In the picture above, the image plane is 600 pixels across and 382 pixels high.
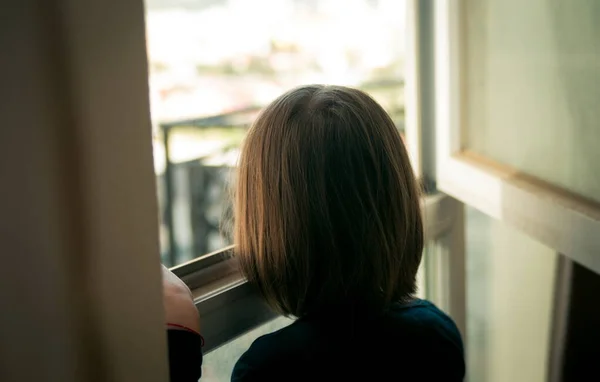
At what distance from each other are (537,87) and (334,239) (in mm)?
428

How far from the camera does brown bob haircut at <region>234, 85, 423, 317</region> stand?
0.81m

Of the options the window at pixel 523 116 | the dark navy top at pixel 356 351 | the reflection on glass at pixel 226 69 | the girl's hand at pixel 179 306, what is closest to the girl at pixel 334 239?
the dark navy top at pixel 356 351

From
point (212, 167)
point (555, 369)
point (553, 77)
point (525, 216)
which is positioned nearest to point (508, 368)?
point (555, 369)

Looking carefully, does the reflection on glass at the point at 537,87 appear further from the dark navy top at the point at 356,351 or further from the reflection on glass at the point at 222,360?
the reflection on glass at the point at 222,360

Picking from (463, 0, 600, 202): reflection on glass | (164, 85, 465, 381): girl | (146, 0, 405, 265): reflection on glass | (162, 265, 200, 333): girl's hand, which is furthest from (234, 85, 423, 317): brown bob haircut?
(146, 0, 405, 265): reflection on glass

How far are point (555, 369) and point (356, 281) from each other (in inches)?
24.8

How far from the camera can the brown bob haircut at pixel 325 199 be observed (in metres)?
0.81

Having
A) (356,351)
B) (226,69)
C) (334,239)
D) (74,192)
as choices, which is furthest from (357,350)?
(226,69)

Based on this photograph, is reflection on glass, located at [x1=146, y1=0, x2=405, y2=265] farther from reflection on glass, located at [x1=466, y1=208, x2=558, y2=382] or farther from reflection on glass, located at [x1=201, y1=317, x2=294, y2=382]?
reflection on glass, located at [x1=201, y1=317, x2=294, y2=382]

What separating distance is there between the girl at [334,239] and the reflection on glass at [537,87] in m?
0.27

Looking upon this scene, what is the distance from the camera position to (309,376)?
0.79 meters

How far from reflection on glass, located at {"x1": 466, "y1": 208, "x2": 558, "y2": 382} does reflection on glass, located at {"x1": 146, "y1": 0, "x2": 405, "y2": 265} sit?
1.52 feet

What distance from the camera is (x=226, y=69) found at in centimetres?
206

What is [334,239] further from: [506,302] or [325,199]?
[506,302]
